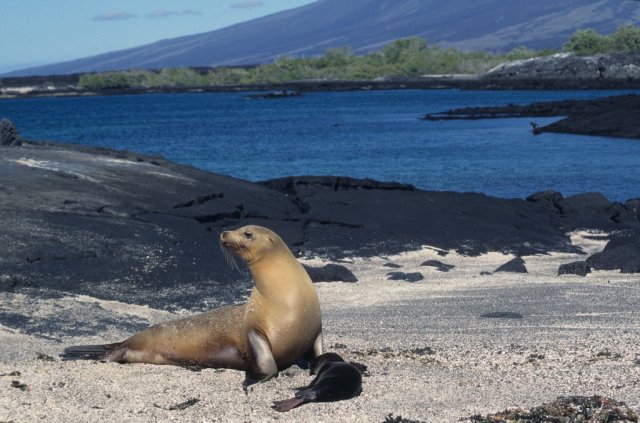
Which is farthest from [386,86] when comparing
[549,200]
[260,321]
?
[260,321]

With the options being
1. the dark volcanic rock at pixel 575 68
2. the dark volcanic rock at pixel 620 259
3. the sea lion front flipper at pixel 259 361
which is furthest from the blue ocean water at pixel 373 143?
the sea lion front flipper at pixel 259 361

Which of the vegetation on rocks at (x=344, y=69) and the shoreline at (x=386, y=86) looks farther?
the vegetation on rocks at (x=344, y=69)

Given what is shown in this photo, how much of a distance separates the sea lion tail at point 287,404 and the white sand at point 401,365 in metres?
0.04

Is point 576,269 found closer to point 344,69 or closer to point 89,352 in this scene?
point 89,352

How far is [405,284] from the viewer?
42.1 feet

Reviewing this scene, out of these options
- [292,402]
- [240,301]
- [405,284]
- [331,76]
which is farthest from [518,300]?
[331,76]

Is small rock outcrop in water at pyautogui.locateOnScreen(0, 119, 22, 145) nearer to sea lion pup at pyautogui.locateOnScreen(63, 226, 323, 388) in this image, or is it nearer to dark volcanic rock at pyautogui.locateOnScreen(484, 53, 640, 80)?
sea lion pup at pyautogui.locateOnScreen(63, 226, 323, 388)

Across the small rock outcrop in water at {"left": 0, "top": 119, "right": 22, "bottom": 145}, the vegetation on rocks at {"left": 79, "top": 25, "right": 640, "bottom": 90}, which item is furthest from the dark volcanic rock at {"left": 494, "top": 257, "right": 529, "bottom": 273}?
the vegetation on rocks at {"left": 79, "top": 25, "right": 640, "bottom": 90}

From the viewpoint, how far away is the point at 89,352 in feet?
26.7

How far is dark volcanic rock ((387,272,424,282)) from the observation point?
13234mm

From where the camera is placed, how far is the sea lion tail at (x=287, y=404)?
6570 mm

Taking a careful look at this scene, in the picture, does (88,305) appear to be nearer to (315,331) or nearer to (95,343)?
(95,343)

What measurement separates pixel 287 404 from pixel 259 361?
71cm

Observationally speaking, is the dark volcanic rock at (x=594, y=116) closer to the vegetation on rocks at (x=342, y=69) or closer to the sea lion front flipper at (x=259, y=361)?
the sea lion front flipper at (x=259, y=361)
